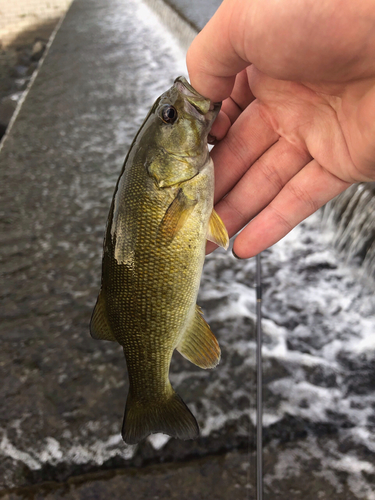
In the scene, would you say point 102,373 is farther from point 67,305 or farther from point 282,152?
point 282,152

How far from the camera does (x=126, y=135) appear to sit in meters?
5.27

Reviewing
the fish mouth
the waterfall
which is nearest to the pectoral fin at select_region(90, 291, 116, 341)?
the fish mouth

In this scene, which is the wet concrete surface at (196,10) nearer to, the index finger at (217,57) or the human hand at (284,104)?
the human hand at (284,104)

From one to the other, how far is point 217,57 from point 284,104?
50 centimetres

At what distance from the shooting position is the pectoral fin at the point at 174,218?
6.33ft

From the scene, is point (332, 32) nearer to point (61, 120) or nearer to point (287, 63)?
point (287, 63)

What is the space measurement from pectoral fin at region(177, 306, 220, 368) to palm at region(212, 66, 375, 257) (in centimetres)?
Result: 47

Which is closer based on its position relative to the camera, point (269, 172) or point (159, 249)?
point (159, 249)

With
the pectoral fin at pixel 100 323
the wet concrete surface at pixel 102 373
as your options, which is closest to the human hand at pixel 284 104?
the pectoral fin at pixel 100 323

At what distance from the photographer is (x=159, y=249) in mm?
1939

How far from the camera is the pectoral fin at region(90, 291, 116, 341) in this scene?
2062mm

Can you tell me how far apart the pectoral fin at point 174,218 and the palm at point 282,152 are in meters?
0.44

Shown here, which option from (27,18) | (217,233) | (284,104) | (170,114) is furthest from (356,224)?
(27,18)

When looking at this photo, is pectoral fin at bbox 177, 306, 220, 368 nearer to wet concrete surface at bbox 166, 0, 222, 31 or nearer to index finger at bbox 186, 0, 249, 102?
index finger at bbox 186, 0, 249, 102
